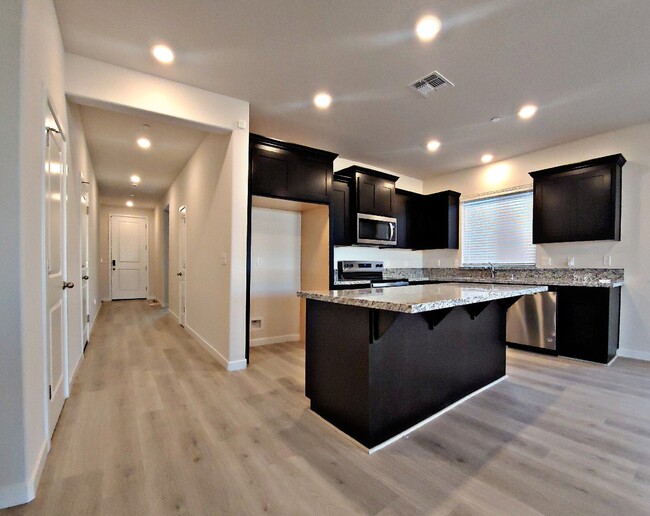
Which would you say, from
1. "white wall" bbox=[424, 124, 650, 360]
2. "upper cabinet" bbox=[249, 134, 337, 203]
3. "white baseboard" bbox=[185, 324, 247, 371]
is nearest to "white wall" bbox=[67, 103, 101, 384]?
"white baseboard" bbox=[185, 324, 247, 371]

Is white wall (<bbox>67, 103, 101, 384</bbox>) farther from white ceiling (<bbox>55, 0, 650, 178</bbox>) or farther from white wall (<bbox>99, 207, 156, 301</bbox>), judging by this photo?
white wall (<bbox>99, 207, 156, 301</bbox>)

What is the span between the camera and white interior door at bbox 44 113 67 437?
197cm

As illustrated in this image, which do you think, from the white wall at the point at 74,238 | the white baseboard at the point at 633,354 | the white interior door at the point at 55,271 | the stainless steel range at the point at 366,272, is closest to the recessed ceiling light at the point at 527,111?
the stainless steel range at the point at 366,272

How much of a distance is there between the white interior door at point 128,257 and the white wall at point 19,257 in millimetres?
8492

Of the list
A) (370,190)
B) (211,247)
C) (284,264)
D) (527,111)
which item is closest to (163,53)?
(211,247)

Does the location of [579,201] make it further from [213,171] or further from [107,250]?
[107,250]

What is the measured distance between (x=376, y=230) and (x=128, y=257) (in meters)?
7.67

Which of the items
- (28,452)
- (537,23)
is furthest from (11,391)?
(537,23)

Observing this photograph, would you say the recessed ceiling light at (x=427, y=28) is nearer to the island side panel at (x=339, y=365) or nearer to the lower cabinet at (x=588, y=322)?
the island side panel at (x=339, y=365)

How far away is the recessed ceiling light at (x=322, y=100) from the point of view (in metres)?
3.19

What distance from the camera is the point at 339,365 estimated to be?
6.90ft

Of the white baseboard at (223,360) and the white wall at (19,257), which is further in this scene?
the white baseboard at (223,360)

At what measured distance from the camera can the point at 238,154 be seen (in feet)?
11.0

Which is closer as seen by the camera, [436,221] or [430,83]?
[430,83]
